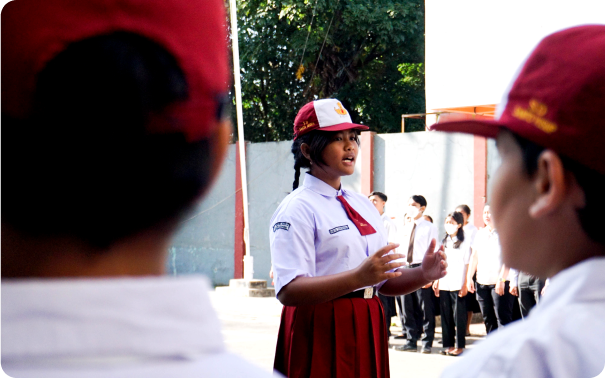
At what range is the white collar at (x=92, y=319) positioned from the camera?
1.99 feet

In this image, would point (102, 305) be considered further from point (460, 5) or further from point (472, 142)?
point (460, 5)

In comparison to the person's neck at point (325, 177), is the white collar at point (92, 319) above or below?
above

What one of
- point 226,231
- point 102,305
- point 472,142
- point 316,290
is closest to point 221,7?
point 102,305

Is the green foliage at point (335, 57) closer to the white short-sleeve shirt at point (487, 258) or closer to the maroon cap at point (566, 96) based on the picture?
the white short-sleeve shirt at point (487, 258)

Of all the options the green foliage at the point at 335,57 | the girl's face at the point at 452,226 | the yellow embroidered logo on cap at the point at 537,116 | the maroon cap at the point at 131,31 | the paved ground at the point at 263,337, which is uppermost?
the green foliage at the point at 335,57

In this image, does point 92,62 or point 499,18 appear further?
point 499,18

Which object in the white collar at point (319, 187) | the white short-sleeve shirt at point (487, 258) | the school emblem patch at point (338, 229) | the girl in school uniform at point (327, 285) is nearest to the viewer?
the girl in school uniform at point (327, 285)

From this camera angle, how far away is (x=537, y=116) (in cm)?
106

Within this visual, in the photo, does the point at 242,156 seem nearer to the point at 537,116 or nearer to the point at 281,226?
the point at 281,226

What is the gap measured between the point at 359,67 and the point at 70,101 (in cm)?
2069

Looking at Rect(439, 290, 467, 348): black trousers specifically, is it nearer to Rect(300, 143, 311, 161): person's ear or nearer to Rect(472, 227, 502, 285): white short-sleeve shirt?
Rect(472, 227, 502, 285): white short-sleeve shirt

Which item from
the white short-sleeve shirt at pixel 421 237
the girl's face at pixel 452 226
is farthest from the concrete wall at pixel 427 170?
the girl's face at pixel 452 226

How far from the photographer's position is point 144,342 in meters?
0.63

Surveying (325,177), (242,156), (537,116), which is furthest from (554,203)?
(242,156)
